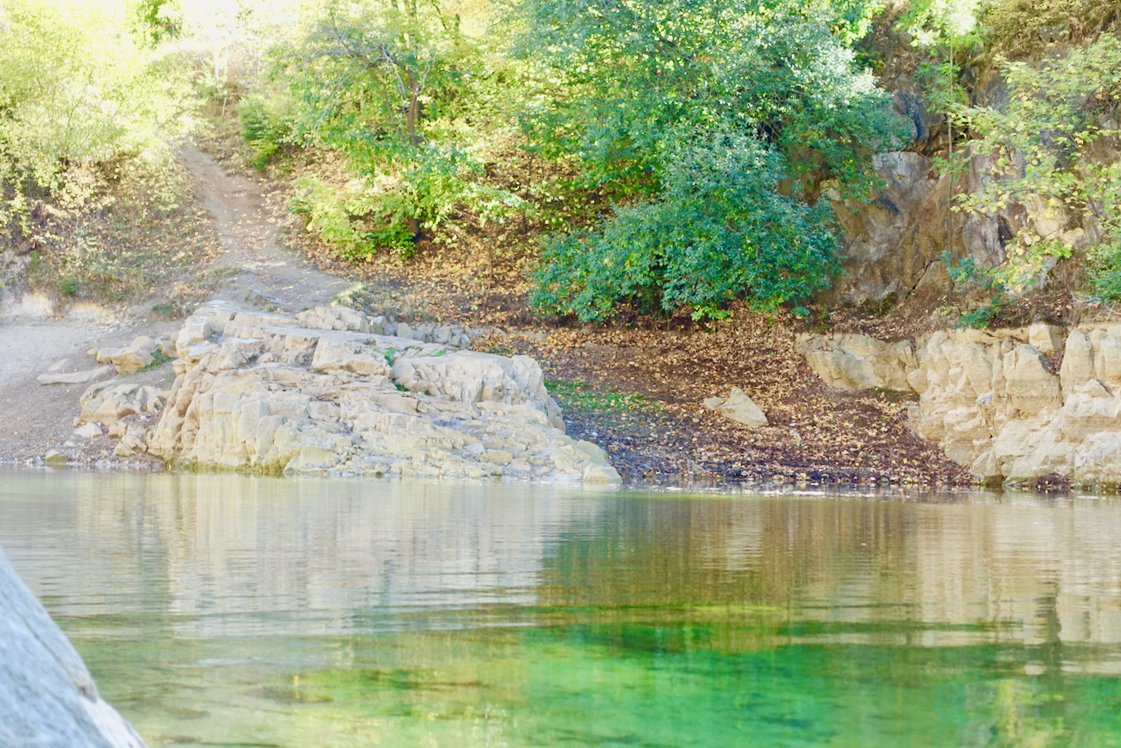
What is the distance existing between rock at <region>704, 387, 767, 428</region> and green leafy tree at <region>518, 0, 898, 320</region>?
7.04 ft

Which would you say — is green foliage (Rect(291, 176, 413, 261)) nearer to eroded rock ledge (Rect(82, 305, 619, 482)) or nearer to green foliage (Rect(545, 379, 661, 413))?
eroded rock ledge (Rect(82, 305, 619, 482))

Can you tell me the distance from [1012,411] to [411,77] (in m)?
17.6

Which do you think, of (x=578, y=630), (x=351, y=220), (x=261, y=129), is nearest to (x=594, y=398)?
(x=351, y=220)

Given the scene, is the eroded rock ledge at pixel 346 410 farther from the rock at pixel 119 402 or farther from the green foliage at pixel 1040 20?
the green foliage at pixel 1040 20

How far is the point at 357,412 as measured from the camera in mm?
16828

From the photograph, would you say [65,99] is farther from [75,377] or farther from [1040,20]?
[1040,20]

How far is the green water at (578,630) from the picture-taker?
307cm

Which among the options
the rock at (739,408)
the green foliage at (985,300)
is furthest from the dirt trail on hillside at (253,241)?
the green foliage at (985,300)

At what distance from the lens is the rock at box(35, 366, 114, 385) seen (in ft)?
69.6

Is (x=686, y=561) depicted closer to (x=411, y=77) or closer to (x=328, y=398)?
(x=328, y=398)

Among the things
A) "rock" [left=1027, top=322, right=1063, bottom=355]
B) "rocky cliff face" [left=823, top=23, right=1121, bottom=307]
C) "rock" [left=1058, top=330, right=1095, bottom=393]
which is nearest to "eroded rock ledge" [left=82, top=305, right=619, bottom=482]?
"rock" [left=1058, top=330, right=1095, bottom=393]

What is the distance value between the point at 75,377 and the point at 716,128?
14.7 meters

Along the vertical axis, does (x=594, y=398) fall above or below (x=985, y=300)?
below

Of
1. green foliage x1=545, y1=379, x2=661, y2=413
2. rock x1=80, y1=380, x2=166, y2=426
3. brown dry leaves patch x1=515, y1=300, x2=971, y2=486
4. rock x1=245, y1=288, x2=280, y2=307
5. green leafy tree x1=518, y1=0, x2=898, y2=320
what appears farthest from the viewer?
rock x1=245, y1=288, x2=280, y2=307
